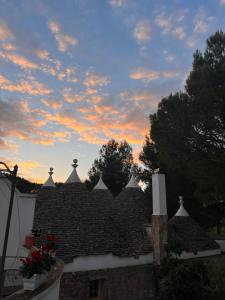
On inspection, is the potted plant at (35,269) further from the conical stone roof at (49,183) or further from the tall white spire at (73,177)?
the conical stone roof at (49,183)

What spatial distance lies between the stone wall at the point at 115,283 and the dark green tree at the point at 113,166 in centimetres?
2064

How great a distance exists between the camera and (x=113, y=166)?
123ft

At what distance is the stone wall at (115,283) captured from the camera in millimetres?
11898

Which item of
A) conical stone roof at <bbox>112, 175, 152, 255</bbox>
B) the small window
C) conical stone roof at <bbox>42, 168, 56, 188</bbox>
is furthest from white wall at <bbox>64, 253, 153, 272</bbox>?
conical stone roof at <bbox>42, 168, 56, 188</bbox>

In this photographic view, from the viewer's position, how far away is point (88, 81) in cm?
1378

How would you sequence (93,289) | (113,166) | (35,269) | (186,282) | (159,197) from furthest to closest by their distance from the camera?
(113,166) < (159,197) < (93,289) < (186,282) < (35,269)

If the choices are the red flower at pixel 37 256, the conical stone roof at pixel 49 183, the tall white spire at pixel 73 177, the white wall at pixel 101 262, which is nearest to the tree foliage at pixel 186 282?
the white wall at pixel 101 262

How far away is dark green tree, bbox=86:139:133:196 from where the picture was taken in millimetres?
36031

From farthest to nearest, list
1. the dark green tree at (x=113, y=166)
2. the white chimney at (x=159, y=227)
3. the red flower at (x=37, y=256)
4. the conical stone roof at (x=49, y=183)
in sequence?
the dark green tree at (x=113, y=166) → the conical stone roof at (x=49, y=183) → the white chimney at (x=159, y=227) → the red flower at (x=37, y=256)

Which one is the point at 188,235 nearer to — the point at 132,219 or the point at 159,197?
the point at 132,219

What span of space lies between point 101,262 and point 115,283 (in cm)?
115

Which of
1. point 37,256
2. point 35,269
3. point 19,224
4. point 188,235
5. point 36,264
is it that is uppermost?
point 19,224

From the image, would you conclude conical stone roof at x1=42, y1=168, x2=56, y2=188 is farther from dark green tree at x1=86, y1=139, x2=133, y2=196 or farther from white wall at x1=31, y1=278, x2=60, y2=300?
dark green tree at x1=86, y1=139, x2=133, y2=196

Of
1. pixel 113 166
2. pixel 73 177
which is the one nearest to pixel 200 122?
pixel 73 177
